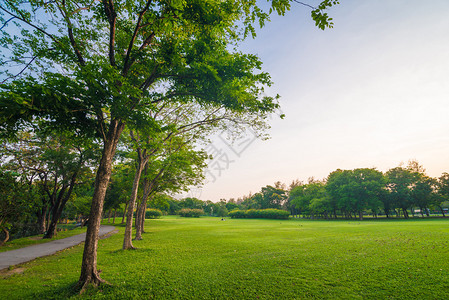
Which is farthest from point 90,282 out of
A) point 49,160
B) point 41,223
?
point 41,223

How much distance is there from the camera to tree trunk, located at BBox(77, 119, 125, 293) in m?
6.16

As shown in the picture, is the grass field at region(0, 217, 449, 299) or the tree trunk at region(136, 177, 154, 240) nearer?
the grass field at region(0, 217, 449, 299)

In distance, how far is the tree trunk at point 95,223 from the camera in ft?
20.2

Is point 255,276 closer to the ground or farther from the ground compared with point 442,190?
closer to the ground

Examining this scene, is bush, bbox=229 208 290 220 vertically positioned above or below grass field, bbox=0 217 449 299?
below

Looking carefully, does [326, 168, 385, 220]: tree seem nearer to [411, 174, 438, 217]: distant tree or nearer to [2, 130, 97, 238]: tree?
[411, 174, 438, 217]: distant tree

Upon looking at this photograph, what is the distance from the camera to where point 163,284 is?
6367 millimetres

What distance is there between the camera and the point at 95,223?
21.3 feet

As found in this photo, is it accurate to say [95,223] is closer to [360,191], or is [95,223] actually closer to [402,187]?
[360,191]

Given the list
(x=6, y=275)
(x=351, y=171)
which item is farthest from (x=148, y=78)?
(x=351, y=171)

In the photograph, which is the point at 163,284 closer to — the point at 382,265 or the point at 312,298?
the point at 312,298

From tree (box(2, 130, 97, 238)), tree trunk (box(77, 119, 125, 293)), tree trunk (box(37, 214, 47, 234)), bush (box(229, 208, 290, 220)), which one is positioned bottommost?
bush (box(229, 208, 290, 220))

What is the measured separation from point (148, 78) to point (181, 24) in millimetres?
2372

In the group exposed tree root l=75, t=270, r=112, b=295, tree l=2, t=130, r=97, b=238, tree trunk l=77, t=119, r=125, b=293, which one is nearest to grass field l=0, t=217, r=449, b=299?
exposed tree root l=75, t=270, r=112, b=295
